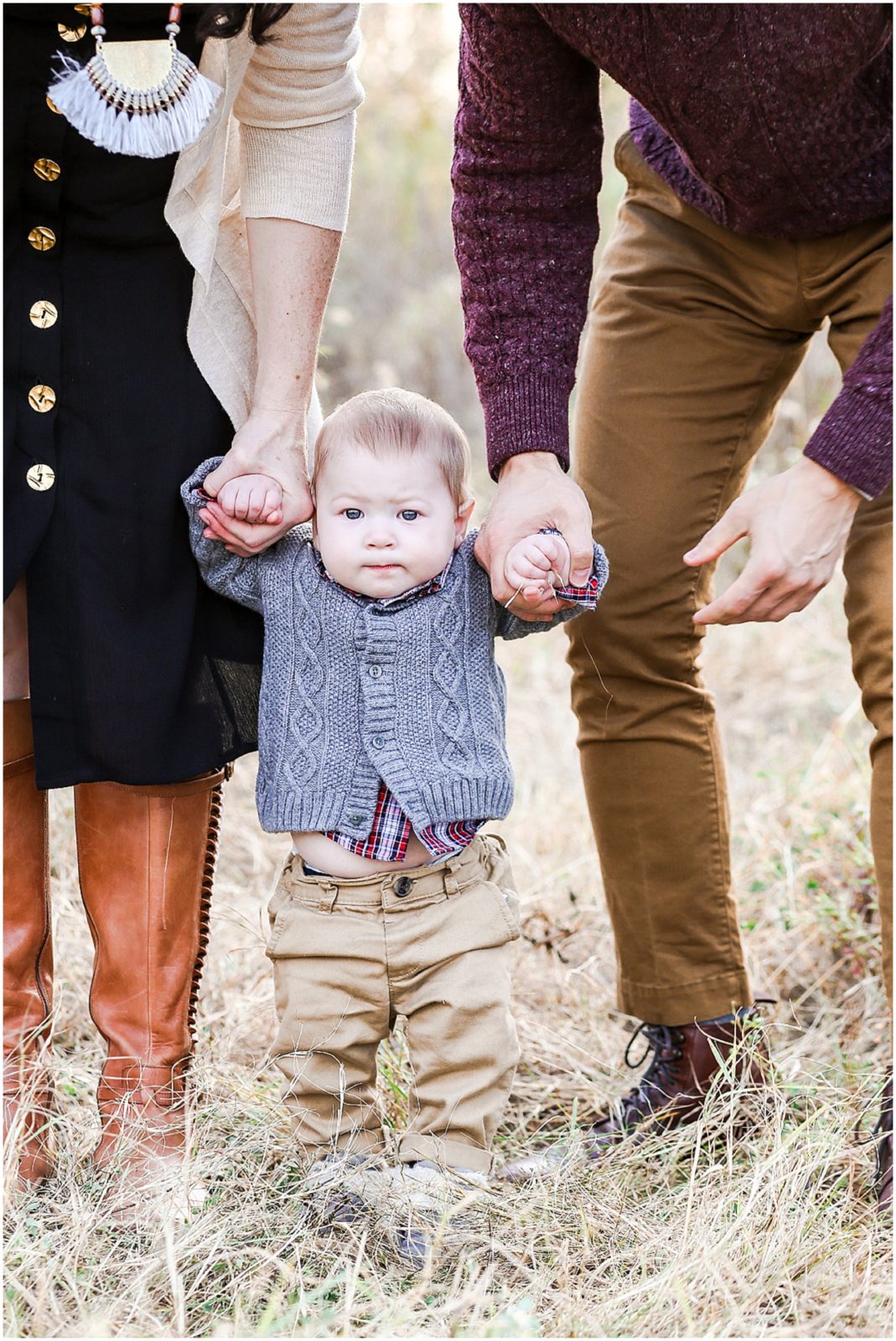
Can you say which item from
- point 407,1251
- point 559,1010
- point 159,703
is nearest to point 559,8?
point 159,703

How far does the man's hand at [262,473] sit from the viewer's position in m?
1.71

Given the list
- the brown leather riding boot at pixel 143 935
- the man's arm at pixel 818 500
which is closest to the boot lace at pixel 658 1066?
the brown leather riding boot at pixel 143 935

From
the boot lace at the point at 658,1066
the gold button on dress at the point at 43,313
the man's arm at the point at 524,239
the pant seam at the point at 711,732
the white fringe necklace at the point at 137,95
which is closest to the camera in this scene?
the white fringe necklace at the point at 137,95

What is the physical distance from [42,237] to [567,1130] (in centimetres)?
155

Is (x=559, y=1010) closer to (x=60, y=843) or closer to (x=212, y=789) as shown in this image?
(x=212, y=789)

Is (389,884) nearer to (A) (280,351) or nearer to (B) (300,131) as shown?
(A) (280,351)

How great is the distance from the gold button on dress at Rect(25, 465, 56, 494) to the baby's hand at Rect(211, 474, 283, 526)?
Result: 203 millimetres

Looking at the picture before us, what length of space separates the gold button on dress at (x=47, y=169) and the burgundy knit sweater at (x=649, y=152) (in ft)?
1.92

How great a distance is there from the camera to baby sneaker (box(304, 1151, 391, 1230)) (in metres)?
1.71

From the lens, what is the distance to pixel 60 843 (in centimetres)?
304

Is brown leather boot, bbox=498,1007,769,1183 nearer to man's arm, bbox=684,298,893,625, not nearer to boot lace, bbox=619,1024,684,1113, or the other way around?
boot lace, bbox=619,1024,684,1113

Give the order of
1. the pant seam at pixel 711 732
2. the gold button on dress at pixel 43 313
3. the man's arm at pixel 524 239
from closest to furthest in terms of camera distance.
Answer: the gold button on dress at pixel 43 313
the man's arm at pixel 524 239
the pant seam at pixel 711 732

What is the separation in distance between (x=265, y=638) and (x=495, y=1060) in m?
0.65

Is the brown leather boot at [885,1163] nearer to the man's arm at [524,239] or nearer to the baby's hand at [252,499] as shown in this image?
the man's arm at [524,239]
